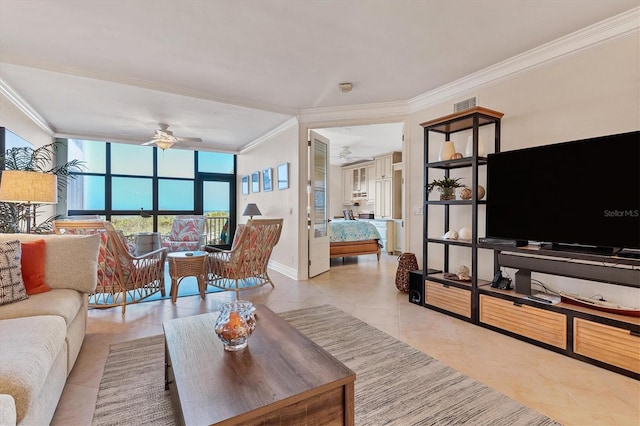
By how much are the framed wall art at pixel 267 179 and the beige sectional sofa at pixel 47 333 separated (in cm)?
368

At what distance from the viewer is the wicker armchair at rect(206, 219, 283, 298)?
3771 millimetres

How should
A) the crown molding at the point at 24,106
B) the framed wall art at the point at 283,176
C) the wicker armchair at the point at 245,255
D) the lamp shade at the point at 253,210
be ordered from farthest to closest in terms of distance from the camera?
1. the lamp shade at the point at 253,210
2. the framed wall art at the point at 283,176
3. the wicker armchair at the point at 245,255
4. the crown molding at the point at 24,106

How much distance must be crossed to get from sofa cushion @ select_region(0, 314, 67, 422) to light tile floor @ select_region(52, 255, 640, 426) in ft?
1.48

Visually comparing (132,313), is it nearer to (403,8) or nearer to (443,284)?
(443,284)

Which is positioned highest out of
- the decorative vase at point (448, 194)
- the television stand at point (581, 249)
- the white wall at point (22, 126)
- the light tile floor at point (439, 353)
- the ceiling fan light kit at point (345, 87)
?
the ceiling fan light kit at point (345, 87)

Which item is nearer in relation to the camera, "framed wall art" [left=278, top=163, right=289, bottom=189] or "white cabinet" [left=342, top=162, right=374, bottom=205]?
"framed wall art" [left=278, top=163, right=289, bottom=189]

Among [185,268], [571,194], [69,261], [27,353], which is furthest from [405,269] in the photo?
[27,353]

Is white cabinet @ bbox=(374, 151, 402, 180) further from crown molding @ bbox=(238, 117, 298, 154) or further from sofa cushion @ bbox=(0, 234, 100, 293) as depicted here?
sofa cushion @ bbox=(0, 234, 100, 293)

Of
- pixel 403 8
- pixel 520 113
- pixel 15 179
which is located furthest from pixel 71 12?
pixel 520 113

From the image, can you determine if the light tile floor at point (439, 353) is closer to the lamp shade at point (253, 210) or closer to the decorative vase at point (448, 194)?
the decorative vase at point (448, 194)

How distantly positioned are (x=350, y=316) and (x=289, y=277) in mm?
2020

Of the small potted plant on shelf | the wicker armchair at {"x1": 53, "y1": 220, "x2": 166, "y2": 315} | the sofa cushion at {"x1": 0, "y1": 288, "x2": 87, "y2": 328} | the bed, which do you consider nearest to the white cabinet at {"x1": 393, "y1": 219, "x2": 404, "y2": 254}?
the bed

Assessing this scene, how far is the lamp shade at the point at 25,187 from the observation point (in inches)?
104

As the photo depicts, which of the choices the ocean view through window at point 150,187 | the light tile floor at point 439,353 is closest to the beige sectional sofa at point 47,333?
the light tile floor at point 439,353
